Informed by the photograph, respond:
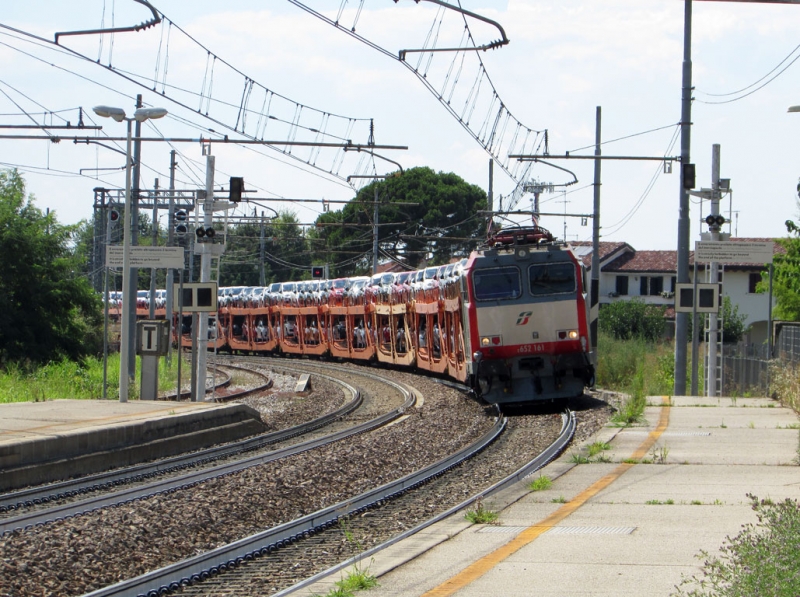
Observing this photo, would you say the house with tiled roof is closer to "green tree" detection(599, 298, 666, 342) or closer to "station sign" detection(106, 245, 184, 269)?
"green tree" detection(599, 298, 666, 342)

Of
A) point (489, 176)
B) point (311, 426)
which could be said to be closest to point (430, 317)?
point (311, 426)

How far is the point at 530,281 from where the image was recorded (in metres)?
19.7

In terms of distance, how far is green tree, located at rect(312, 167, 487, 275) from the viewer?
65.6m

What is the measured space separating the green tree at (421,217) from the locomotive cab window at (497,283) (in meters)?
44.3

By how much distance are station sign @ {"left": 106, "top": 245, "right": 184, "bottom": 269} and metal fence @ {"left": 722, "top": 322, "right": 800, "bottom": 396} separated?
11.0 m

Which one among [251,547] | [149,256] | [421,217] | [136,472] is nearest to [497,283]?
[149,256]

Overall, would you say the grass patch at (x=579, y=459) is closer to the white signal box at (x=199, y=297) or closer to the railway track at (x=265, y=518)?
the railway track at (x=265, y=518)

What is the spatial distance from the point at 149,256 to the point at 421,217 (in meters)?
48.3

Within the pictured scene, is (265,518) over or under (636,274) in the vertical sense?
under

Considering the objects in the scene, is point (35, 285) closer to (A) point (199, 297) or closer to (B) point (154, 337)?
(A) point (199, 297)

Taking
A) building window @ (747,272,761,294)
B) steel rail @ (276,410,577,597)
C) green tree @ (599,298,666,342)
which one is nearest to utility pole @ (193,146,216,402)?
steel rail @ (276,410,577,597)

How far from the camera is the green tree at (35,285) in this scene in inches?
1176

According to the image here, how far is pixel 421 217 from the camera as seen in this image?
6681 cm

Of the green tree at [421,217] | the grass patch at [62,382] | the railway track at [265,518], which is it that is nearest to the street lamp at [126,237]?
the grass patch at [62,382]
